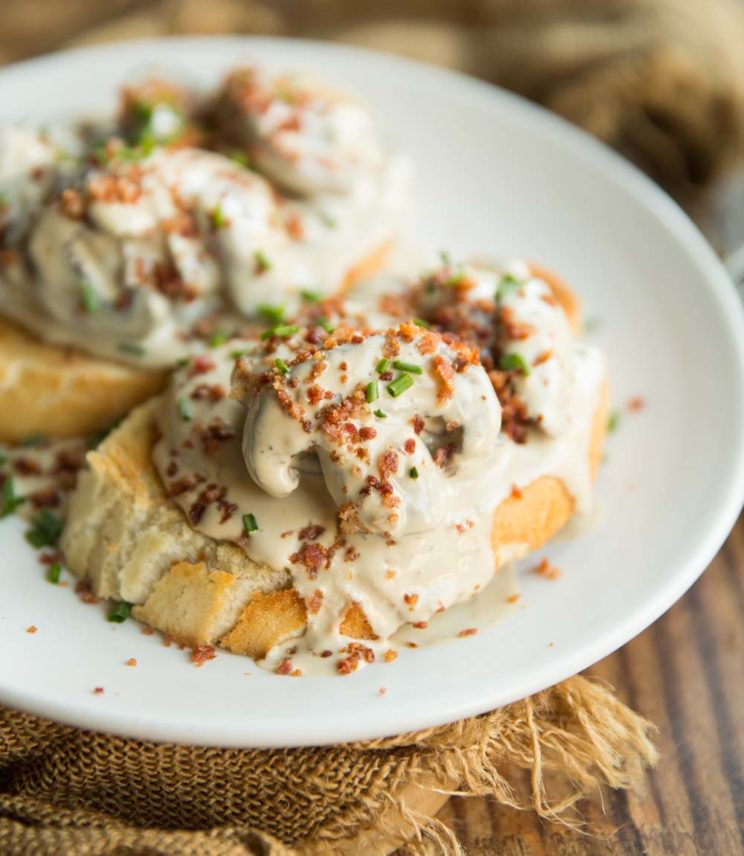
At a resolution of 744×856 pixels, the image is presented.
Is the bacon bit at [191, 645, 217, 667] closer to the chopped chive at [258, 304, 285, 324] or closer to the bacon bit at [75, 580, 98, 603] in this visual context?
the bacon bit at [75, 580, 98, 603]

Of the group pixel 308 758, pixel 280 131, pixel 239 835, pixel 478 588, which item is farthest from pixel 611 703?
pixel 280 131

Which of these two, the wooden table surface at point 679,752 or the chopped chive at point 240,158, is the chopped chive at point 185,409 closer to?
the chopped chive at point 240,158

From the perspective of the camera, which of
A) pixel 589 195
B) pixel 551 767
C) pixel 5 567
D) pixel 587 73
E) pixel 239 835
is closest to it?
pixel 239 835

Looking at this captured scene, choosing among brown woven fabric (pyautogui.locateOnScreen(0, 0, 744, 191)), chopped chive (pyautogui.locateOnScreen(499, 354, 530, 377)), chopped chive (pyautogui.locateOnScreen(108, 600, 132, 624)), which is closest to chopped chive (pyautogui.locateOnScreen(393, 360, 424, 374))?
chopped chive (pyautogui.locateOnScreen(499, 354, 530, 377))

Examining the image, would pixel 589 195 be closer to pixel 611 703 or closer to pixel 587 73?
pixel 587 73

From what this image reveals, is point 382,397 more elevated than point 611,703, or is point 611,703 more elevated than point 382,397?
point 382,397

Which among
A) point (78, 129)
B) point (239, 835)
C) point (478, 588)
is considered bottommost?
point (239, 835)

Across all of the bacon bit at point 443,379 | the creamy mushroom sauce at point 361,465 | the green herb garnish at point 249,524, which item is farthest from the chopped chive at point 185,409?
the bacon bit at point 443,379
